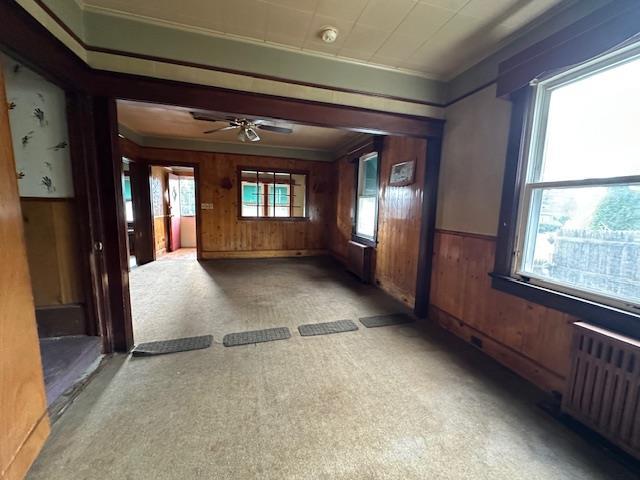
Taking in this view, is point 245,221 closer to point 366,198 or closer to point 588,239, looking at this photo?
point 366,198

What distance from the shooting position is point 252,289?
12.8ft

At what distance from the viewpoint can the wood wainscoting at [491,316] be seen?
1790 millimetres

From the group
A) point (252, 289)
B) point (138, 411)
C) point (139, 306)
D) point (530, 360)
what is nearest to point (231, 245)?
point (252, 289)

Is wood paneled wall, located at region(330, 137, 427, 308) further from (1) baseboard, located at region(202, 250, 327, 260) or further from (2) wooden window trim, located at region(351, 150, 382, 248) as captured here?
(1) baseboard, located at region(202, 250, 327, 260)

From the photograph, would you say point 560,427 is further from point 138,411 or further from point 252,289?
point 252,289

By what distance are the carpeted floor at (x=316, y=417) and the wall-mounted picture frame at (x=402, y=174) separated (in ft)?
5.97

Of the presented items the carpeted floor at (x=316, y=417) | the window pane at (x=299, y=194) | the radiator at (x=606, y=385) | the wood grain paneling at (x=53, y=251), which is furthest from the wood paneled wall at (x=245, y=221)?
the radiator at (x=606, y=385)

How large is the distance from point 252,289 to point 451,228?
2.78 meters

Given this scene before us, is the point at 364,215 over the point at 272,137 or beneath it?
beneath

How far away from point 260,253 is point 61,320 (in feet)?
13.9

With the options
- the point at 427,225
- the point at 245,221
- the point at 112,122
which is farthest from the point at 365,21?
the point at 245,221

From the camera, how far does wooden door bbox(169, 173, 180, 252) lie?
265 inches

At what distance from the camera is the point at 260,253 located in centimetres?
623

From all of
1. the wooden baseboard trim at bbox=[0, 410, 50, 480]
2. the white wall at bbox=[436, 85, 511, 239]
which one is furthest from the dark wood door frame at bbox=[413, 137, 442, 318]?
the wooden baseboard trim at bbox=[0, 410, 50, 480]
